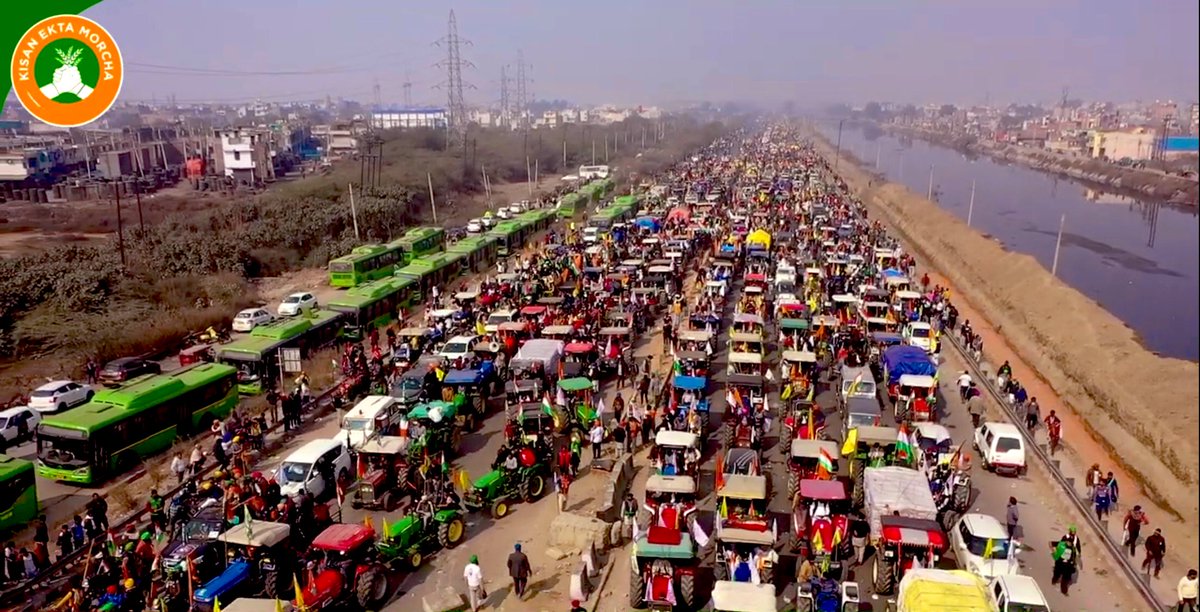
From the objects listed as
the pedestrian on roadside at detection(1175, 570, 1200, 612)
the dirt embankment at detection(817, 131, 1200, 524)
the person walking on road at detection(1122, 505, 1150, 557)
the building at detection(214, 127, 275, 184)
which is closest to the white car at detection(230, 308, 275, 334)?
the person walking on road at detection(1122, 505, 1150, 557)

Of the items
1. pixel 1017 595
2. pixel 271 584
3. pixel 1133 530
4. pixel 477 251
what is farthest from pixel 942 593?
pixel 477 251

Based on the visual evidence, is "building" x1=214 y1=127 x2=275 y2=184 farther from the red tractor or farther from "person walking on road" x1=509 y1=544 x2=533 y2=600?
"person walking on road" x1=509 y1=544 x2=533 y2=600

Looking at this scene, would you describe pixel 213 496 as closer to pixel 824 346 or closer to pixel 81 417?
pixel 81 417

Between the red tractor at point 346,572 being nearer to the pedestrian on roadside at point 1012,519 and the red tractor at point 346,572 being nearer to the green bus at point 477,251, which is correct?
the pedestrian on roadside at point 1012,519

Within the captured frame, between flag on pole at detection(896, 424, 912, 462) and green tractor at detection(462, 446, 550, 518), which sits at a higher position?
flag on pole at detection(896, 424, 912, 462)

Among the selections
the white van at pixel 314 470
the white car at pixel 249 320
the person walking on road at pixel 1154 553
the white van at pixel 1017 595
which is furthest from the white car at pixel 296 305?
the person walking on road at pixel 1154 553

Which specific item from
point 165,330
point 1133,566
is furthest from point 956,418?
point 165,330
